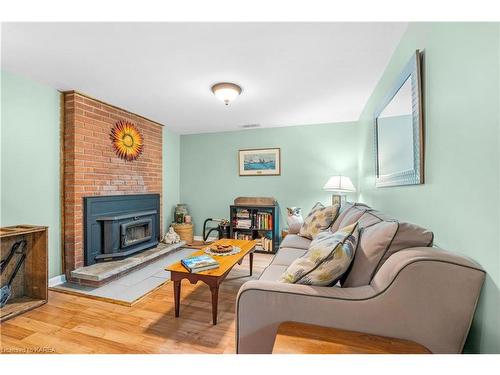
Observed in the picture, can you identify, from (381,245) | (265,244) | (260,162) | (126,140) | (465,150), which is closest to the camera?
(465,150)

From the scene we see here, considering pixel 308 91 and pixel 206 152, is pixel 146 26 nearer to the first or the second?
pixel 308 91

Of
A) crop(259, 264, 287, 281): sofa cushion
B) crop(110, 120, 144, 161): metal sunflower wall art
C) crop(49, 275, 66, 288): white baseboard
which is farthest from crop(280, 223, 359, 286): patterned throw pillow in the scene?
crop(110, 120, 144, 161): metal sunflower wall art

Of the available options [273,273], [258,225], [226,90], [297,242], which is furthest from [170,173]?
[273,273]

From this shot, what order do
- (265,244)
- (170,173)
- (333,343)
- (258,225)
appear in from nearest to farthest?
(333,343) < (265,244) < (258,225) < (170,173)

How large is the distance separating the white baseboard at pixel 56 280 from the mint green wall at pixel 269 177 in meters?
2.33

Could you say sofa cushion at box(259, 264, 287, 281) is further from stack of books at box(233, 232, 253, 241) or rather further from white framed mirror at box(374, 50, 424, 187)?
stack of books at box(233, 232, 253, 241)

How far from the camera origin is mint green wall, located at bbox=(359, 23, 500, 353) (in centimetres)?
81

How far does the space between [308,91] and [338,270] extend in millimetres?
→ 2188

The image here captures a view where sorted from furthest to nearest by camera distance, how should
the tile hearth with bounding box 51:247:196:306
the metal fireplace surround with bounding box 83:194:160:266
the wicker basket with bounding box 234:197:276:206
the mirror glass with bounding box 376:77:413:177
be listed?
1. the wicker basket with bounding box 234:197:276:206
2. the metal fireplace surround with bounding box 83:194:160:266
3. the tile hearth with bounding box 51:247:196:306
4. the mirror glass with bounding box 376:77:413:177

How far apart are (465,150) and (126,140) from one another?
143 inches

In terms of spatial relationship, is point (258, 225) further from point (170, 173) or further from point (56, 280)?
point (56, 280)

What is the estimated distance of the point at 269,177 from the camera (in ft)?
14.0

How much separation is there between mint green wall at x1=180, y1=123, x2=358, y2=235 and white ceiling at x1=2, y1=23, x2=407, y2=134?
0.93 meters
